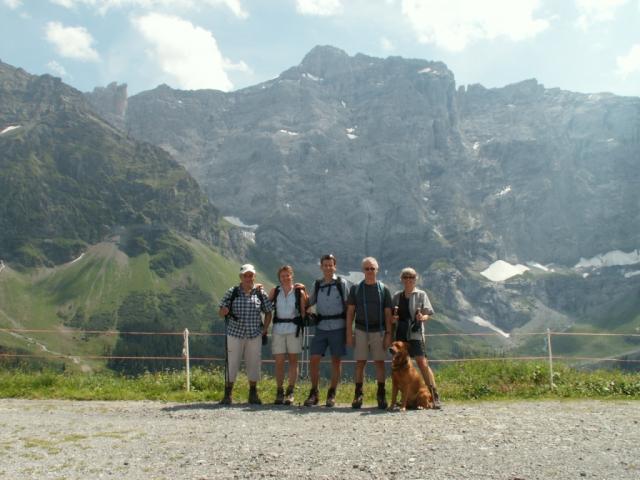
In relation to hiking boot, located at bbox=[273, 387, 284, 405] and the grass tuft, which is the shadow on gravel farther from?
the grass tuft

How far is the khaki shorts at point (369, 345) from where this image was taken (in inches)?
504

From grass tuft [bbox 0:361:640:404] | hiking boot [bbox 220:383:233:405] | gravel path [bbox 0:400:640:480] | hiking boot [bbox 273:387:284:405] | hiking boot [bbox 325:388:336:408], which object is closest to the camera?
gravel path [bbox 0:400:640:480]

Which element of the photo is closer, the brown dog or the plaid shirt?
the brown dog

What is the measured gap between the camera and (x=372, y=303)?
42.2ft

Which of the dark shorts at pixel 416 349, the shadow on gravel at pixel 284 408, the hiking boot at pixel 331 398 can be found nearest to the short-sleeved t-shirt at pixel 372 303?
the dark shorts at pixel 416 349

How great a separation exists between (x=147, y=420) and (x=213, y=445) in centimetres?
301

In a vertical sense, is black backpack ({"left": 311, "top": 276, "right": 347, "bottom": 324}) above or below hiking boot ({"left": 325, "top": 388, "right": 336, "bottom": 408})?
above

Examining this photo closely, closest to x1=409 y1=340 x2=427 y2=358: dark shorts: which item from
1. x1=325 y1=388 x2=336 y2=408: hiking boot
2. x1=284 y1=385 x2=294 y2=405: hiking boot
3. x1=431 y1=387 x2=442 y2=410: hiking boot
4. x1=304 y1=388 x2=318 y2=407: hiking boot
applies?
x1=431 y1=387 x2=442 y2=410: hiking boot

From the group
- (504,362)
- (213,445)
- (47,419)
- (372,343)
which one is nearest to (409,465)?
(213,445)

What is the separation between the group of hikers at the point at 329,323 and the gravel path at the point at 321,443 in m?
0.94

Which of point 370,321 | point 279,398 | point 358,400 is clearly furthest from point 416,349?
point 279,398

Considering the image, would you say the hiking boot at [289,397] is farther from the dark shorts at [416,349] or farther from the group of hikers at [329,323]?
the dark shorts at [416,349]

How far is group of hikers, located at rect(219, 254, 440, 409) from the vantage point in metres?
12.8

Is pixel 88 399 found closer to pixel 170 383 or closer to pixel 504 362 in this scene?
pixel 170 383
